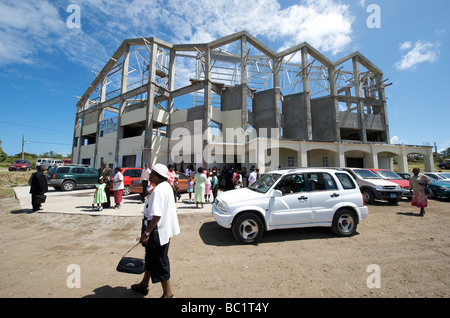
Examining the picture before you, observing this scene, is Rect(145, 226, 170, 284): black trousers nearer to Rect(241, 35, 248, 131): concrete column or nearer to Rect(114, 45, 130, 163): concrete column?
Rect(241, 35, 248, 131): concrete column

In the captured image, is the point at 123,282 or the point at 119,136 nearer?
the point at 123,282

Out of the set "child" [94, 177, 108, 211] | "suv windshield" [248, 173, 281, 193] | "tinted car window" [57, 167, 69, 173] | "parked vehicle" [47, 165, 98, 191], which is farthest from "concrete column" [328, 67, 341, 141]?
"tinted car window" [57, 167, 69, 173]

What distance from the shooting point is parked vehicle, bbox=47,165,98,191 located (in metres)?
12.1

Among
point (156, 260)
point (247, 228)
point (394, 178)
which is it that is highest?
point (394, 178)

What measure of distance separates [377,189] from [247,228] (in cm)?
798

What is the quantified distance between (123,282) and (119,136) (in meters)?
24.5

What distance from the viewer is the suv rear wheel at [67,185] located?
12.3 metres

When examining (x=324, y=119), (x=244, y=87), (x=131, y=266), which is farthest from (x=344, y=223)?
(x=324, y=119)

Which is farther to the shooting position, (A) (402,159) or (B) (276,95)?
(B) (276,95)

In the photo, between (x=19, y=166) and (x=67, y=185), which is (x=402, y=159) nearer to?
(x=67, y=185)

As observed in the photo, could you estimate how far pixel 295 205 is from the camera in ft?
14.7
